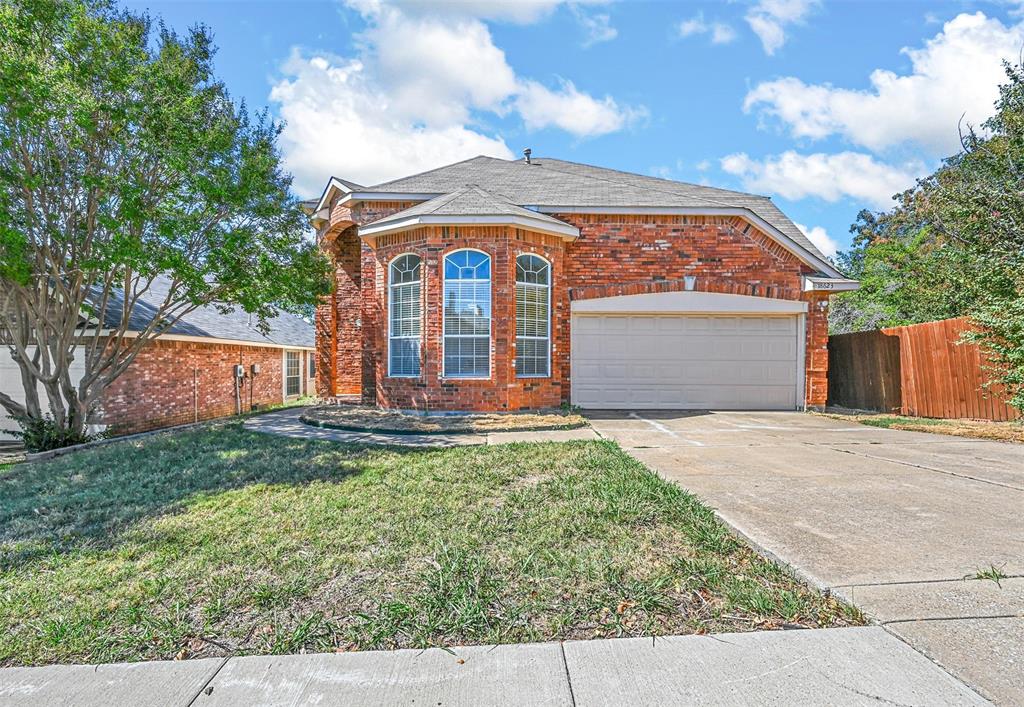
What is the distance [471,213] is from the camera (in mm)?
9484

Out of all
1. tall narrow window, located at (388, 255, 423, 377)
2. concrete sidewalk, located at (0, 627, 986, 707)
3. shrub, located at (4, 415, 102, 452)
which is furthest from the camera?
tall narrow window, located at (388, 255, 423, 377)

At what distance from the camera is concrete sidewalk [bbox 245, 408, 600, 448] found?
7.41 m

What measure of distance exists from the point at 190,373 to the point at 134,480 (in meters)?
9.41

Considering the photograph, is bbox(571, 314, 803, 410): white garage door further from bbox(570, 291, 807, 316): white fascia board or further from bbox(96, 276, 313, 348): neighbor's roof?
bbox(96, 276, 313, 348): neighbor's roof

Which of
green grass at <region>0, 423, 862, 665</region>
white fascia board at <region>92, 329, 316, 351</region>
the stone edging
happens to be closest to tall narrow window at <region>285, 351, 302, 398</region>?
white fascia board at <region>92, 329, 316, 351</region>

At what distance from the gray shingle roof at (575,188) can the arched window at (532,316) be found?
1805 mm

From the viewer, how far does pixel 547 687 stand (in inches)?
87.1

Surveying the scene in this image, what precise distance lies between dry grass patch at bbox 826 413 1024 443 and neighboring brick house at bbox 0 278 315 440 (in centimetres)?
1282

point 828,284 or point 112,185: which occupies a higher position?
point 112,185

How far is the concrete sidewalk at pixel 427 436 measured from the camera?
741 cm

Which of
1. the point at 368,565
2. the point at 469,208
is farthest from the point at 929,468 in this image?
the point at 469,208

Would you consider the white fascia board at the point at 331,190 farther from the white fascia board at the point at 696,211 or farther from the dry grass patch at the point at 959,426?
the dry grass patch at the point at 959,426

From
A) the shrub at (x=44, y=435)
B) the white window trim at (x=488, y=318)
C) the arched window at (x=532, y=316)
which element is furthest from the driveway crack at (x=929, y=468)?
the shrub at (x=44, y=435)

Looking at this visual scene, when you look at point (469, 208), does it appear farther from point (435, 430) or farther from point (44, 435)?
point (44, 435)
